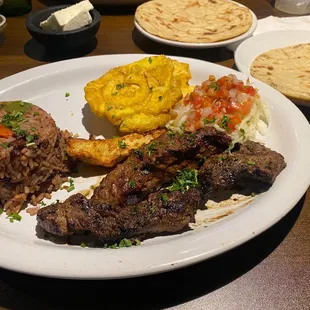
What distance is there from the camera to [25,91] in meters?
3.28

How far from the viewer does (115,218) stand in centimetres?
210

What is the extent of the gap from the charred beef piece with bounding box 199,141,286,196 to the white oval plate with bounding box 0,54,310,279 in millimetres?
69

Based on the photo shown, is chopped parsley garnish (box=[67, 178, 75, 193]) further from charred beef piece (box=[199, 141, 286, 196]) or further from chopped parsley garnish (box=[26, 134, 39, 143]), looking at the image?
charred beef piece (box=[199, 141, 286, 196])

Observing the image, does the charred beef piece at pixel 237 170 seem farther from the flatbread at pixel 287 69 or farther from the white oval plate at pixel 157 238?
the flatbread at pixel 287 69

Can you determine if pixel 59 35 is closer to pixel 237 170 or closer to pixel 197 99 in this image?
pixel 197 99

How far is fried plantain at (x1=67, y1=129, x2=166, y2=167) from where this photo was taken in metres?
2.63

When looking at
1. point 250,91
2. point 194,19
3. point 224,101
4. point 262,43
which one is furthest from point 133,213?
point 194,19

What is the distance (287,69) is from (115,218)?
7.89 feet

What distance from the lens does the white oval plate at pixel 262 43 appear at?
3.73 m

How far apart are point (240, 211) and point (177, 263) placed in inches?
23.0

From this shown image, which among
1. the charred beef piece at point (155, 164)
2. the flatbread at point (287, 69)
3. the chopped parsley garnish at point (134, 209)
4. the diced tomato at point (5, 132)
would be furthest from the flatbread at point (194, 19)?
the chopped parsley garnish at point (134, 209)

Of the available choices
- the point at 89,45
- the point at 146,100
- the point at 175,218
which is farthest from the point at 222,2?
the point at 175,218

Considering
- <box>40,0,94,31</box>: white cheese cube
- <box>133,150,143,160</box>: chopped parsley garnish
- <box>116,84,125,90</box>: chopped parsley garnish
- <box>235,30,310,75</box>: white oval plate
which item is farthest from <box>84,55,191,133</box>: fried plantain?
<box>40,0,94,31</box>: white cheese cube

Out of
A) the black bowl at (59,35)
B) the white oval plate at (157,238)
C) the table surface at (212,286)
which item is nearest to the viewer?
the white oval plate at (157,238)
